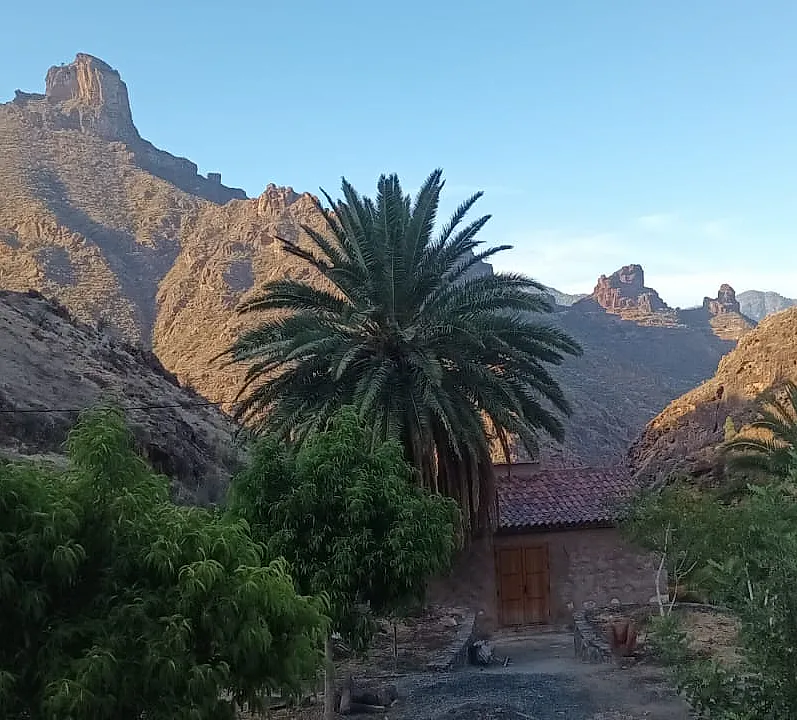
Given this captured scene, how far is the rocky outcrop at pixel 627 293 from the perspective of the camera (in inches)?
3846

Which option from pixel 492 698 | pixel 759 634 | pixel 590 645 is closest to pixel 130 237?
pixel 590 645

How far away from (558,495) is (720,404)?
12988 millimetres

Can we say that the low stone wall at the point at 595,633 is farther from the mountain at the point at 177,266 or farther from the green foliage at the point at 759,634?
the mountain at the point at 177,266

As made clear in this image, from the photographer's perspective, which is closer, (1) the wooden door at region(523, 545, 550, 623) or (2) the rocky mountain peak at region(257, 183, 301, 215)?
(1) the wooden door at region(523, 545, 550, 623)

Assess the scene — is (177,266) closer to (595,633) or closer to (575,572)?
(575,572)

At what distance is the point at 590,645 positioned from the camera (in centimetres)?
1398

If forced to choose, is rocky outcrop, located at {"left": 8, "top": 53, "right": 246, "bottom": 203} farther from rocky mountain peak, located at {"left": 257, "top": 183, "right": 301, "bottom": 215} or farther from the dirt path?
the dirt path

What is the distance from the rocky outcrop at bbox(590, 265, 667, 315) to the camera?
320 ft

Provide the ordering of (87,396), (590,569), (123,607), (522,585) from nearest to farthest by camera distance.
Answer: (123,607), (522,585), (590,569), (87,396)

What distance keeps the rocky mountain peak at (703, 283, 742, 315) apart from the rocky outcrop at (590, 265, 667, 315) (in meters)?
5.27

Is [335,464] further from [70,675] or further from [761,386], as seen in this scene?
[761,386]

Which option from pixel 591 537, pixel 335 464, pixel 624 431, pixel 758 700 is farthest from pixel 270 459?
pixel 624 431

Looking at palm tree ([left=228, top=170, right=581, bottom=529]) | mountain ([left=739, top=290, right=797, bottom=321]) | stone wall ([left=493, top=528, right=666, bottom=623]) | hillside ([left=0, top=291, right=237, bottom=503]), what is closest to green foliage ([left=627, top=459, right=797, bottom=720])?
palm tree ([left=228, top=170, right=581, bottom=529])

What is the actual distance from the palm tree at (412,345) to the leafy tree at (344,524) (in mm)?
4325
